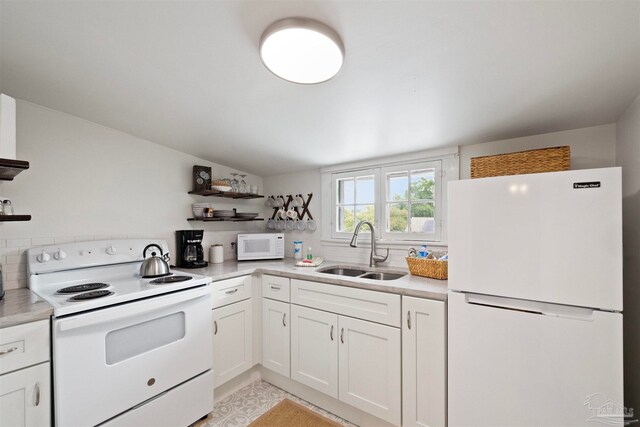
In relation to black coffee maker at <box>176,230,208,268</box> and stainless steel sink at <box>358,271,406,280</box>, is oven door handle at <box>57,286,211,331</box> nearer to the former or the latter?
black coffee maker at <box>176,230,208,268</box>

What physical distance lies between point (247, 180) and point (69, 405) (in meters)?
2.23

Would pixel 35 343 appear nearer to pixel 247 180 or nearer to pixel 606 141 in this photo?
pixel 247 180

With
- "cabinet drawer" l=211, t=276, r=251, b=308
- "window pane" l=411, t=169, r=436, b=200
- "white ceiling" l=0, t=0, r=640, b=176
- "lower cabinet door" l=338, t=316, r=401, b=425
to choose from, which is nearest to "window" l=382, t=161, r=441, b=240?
"window pane" l=411, t=169, r=436, b=200

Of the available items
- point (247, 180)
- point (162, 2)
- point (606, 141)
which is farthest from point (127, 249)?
point (606, 141)

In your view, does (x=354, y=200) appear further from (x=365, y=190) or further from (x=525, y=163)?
(x=525, y=163)

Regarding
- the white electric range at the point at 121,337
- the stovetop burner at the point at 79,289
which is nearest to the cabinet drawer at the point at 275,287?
the white electric range at the point at 121,337

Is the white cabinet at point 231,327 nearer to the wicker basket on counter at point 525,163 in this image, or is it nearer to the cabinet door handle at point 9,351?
the cabinet door handle at point 9,351

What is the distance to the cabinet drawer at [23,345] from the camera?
1135 mm

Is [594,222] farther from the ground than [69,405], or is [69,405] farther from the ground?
[594,222]

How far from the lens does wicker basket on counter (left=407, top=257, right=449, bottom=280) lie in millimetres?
1762

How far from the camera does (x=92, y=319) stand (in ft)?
4.36

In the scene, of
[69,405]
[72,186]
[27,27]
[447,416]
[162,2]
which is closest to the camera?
[162,2]

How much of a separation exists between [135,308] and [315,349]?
3.82 feet

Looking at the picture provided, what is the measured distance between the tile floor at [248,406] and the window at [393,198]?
1361mm
